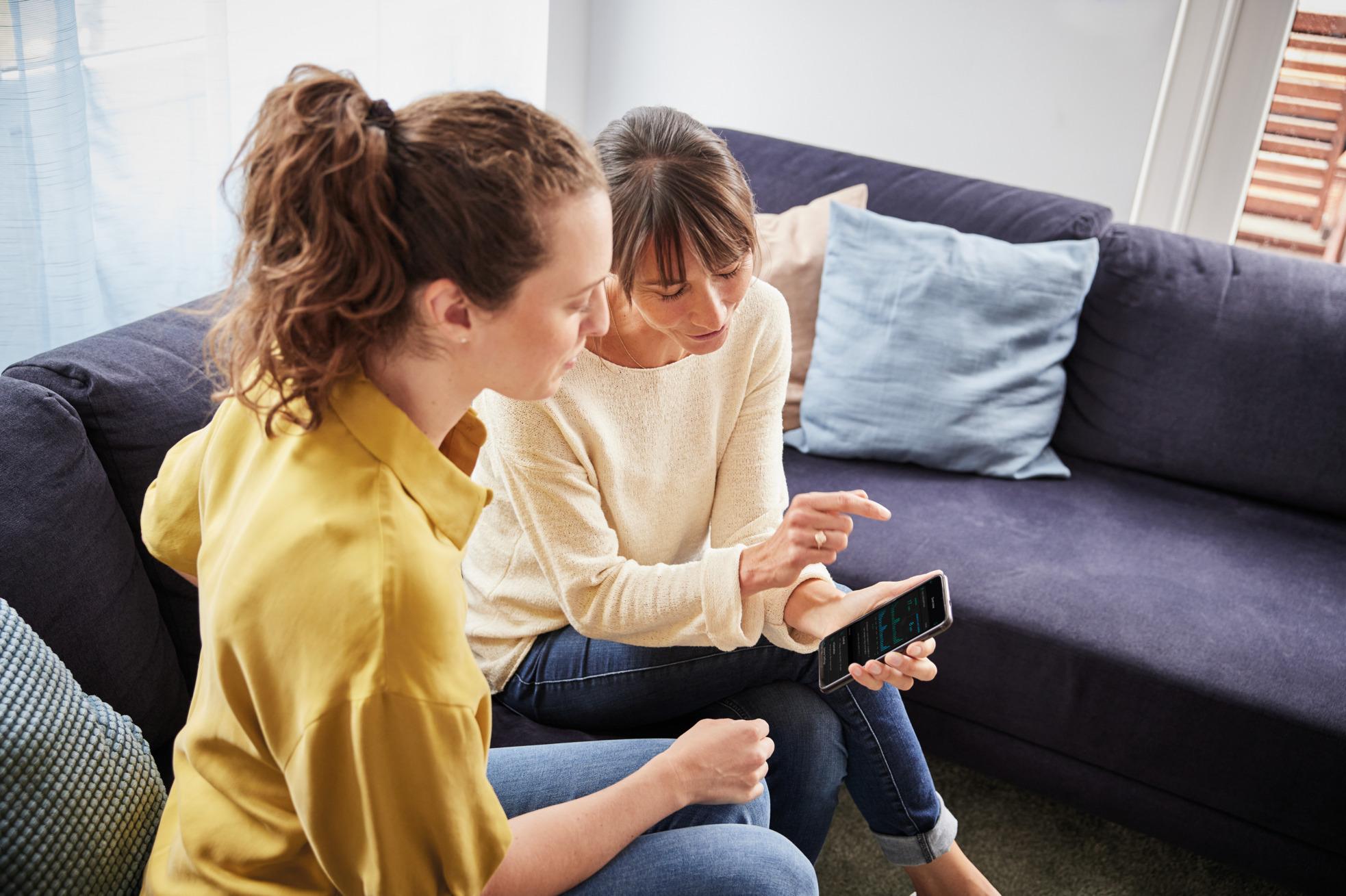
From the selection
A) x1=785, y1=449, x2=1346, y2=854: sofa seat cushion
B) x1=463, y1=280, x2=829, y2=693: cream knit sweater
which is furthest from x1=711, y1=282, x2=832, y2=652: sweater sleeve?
x1=785, y1=449, x2=1346, y2=854: sofa seat cushion

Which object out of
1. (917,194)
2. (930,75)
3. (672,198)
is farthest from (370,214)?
(930,75)

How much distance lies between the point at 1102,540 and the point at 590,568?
1019mm

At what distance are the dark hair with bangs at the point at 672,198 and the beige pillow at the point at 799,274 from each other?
0.88 meters

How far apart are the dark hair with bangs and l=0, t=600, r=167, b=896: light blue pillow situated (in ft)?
2.15

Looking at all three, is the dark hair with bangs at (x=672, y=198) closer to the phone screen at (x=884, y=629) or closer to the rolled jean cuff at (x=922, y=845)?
the phone screen at (x=884, y=629)

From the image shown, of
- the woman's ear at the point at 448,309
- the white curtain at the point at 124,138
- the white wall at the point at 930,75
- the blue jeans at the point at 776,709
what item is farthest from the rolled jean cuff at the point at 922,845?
the white wall at the point at 930,75

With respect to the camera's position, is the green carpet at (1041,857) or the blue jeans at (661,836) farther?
the green carpet at (1041,857)

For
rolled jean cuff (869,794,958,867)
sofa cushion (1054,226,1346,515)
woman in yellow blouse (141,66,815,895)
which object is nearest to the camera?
woman in yellow blouse (141,66,815,895)

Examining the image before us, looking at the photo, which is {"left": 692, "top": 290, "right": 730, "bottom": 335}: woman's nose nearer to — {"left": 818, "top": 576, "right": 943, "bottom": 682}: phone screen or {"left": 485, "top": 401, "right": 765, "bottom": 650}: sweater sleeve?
{"left": 485, "top": 401, "right": 765, "bottom": 650}: sweater sleeve

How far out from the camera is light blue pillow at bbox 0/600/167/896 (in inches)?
33.1

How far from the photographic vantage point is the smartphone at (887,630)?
1.14 meters

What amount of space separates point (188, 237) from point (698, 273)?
3.36 feet

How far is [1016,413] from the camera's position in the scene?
2025mm

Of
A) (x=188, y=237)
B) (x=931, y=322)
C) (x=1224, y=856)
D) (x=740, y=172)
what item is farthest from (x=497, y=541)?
(x=1224, y=856)
